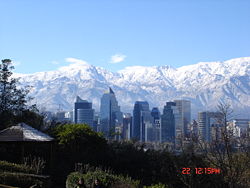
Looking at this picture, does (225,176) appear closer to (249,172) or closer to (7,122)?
(249,172)

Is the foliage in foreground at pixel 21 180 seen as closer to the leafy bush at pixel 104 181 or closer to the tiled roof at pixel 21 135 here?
the leafy bush at pixel 104 181

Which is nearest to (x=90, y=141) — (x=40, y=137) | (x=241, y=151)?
(x=40, y=137)

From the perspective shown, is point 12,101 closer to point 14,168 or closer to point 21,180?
point 14,168

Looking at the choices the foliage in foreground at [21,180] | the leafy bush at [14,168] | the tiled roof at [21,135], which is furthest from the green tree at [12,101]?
the foliage in foreground at [21,180]

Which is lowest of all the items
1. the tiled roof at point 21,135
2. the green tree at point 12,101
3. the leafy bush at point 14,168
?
the leafy bush at point 14,168
